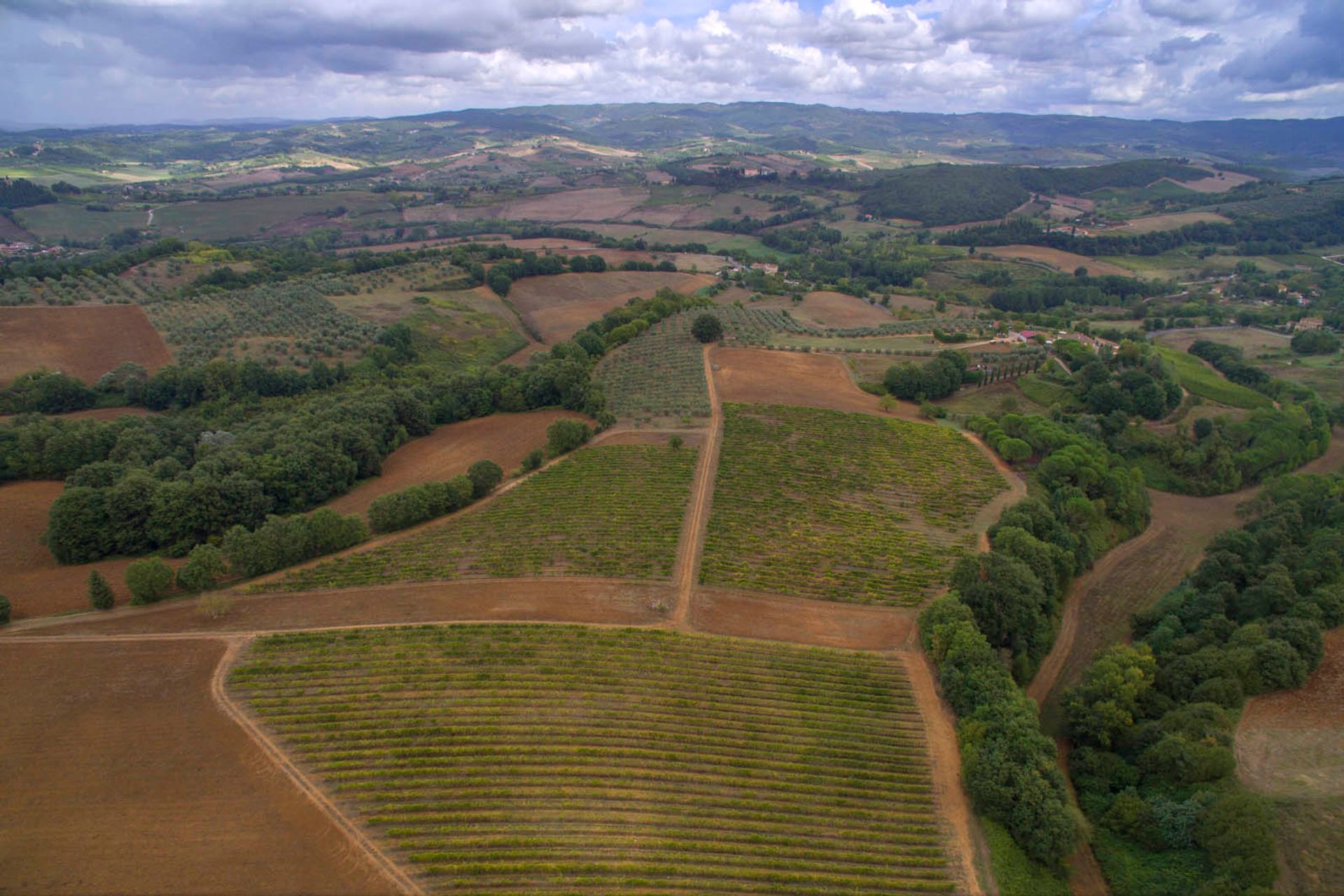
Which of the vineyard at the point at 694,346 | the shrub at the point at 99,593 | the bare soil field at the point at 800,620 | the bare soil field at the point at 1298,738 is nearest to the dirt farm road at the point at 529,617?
the bare soil field at the point at 800,620

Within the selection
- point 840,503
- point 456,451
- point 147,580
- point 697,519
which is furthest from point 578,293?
point 147,580

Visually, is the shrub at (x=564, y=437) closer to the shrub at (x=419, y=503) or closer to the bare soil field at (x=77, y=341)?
the shrub at (x=419, y=503)

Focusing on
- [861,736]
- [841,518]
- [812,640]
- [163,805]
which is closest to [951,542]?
[841,518]

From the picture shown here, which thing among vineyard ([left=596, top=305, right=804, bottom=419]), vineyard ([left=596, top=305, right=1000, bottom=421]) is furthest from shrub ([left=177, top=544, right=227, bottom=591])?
vineyard ([left=596, top=305, right=1000, bottom=421])

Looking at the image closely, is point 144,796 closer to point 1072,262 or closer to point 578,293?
point 578,293

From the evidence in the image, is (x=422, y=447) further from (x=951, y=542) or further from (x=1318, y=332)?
(x=1318, y=332)

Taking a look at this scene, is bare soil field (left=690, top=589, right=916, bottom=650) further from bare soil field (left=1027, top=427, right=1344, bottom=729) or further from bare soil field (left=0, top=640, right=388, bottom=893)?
bare soil field (left=0, top=640, right=388, bottom=893)
